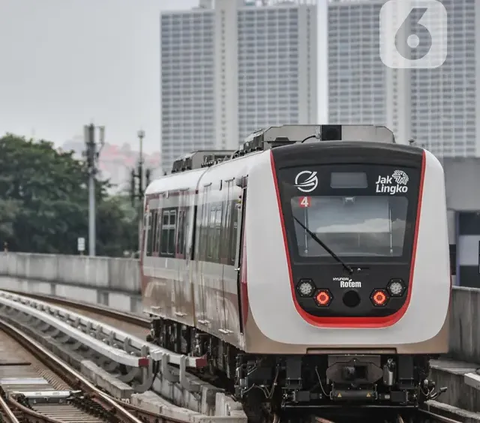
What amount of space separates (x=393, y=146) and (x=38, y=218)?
65656mm

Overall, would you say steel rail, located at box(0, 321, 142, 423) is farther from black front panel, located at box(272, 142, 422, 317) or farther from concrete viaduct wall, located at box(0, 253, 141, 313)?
concrete viaduct wall, located at box(0, 253, 141, 313)

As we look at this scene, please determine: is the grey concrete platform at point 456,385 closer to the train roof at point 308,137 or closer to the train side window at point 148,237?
the train roof at point 308,137

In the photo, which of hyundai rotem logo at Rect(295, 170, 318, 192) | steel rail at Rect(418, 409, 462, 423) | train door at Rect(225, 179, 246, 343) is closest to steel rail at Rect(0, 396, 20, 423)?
train door at Rect(225, 179, 246, 343)

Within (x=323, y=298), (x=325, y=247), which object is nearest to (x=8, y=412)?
(x=323, y=298)

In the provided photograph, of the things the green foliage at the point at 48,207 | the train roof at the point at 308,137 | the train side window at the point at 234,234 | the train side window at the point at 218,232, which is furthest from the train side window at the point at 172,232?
the green foliage at the point at 48,207

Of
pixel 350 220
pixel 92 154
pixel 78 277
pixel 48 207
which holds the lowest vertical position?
pixel 78 277

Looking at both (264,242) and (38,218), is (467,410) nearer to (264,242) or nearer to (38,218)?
(264,242)

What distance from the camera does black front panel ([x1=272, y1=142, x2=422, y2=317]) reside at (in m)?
14.3

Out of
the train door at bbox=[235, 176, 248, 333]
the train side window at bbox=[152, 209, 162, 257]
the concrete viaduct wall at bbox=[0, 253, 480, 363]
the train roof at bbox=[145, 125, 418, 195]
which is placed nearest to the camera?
the train roof at bbox=[145, 125, 418, 195]

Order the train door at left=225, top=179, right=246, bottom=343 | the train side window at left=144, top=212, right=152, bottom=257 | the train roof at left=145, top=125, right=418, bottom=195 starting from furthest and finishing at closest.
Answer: the train side window at left=144, top=212, right=152, bottom=257 → the train door at left=225, top=179, right=246, bottom=343 → the train roof at left=145, top=125, right=418, bottom=195

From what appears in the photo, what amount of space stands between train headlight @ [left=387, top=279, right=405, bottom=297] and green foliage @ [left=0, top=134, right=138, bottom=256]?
6367cm

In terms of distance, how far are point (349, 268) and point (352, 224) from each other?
46cm

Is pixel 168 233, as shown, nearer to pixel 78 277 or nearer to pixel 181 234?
pixel 181 234

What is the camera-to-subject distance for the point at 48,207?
79.9 metres
